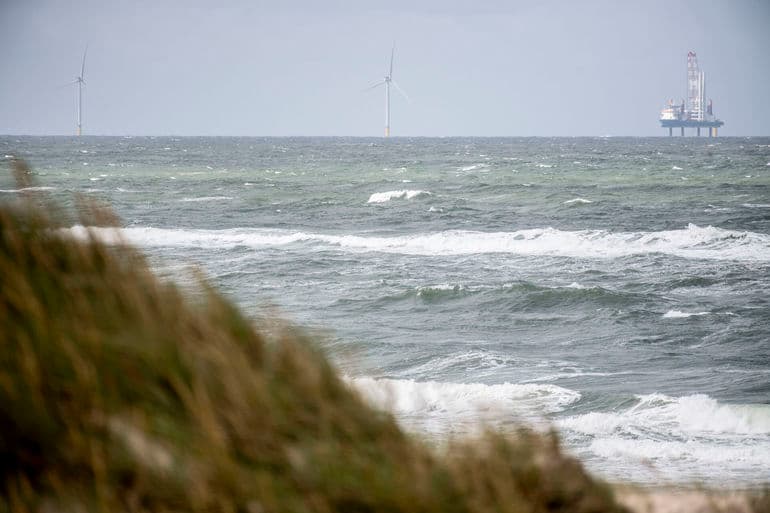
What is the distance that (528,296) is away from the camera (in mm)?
21250

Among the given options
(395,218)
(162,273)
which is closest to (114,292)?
(162,273)

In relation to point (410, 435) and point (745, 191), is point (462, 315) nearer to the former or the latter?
point (410, 435)

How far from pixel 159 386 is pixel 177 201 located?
45.8 m

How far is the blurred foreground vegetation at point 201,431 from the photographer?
2777 mm

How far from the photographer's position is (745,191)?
5156 centimetres

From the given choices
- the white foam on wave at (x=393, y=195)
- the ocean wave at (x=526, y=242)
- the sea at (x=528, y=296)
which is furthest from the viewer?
the white foam on wave at (x=393, y=195)

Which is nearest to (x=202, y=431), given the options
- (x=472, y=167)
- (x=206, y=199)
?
(x=206, y=199)

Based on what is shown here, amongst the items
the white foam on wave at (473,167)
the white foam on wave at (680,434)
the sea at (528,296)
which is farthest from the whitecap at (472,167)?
the white foam on wave at (680,434)

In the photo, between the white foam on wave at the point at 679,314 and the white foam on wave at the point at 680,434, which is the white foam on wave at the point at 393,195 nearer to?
the white foam on wave at the point at 679,314

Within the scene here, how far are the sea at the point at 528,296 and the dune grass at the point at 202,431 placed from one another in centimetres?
25

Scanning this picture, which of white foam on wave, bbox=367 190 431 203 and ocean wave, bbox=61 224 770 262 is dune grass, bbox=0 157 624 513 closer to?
ocean wave, bbox=61 224 770 262

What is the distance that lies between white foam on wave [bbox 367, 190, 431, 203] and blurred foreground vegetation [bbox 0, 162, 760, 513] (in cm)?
4476

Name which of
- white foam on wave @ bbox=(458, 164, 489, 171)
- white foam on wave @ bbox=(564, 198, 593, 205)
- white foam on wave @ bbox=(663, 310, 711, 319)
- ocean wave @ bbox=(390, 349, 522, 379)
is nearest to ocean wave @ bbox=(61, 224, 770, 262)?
white foam on wave @ bbox=(663, 310, 711, 319)

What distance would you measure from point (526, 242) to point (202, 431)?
2961 centimetres
